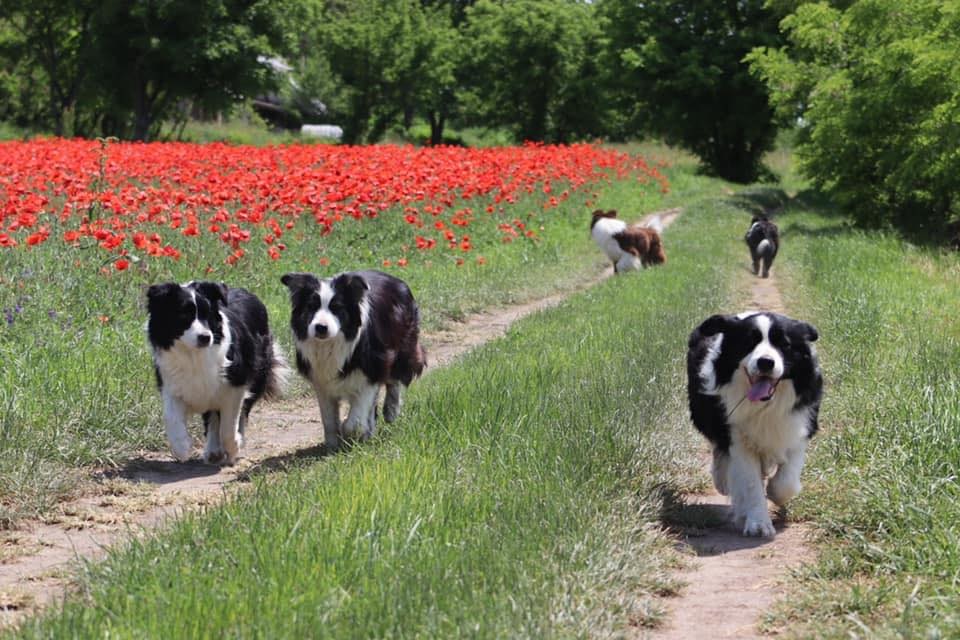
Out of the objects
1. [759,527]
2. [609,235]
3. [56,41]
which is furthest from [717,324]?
[56,41]

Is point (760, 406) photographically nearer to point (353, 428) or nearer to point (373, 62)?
point (353, 428)

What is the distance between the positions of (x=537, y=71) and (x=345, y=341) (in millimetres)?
52986

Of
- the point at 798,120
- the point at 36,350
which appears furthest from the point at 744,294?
the point at 798,120

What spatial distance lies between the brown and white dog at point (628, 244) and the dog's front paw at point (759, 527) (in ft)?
39.3

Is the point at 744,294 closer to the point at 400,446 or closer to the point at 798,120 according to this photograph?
the point at 400,446

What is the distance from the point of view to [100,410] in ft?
25.9

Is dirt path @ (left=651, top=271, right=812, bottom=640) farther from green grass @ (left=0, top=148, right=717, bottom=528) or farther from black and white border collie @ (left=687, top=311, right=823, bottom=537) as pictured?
green grass @ (left=0, top=148, right=717, bottom=528)

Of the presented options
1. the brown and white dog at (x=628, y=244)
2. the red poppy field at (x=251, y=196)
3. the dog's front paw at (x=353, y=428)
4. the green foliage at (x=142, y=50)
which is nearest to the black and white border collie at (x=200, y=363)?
the dog's front paw at (x=353, y=428)

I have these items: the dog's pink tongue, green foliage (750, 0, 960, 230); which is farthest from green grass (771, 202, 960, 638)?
green foliage (750, 0, 960, 230)

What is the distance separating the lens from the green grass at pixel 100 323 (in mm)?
7105

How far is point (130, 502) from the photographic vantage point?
680 cm

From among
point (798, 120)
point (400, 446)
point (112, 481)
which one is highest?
point (798, 120)

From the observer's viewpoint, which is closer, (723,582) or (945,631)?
(945,631)

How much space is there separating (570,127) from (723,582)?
185 feet
